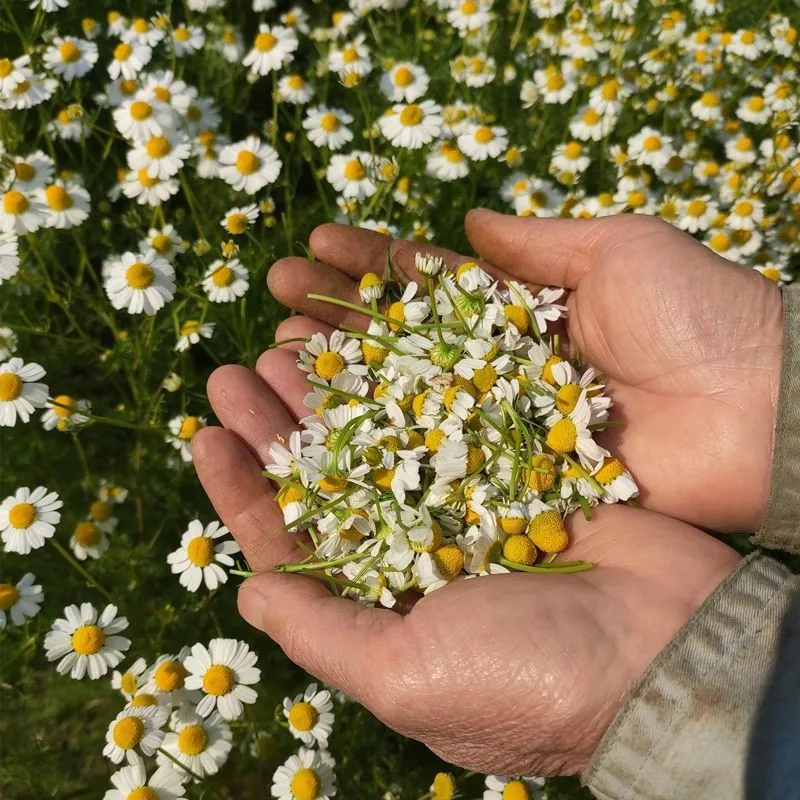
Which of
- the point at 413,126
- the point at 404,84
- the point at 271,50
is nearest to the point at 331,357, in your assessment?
the point at 413,126

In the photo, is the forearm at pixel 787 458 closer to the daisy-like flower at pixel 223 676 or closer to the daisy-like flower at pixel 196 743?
the daisy-like flower at pixel 223 676

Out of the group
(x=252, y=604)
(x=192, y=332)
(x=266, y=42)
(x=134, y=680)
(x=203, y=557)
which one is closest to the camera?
(x=252, y=604)

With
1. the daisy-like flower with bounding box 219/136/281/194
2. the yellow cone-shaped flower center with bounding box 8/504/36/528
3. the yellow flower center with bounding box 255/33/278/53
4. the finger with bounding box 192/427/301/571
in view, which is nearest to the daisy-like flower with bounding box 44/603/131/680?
the yellow cone-shaped flower center with bounding box 8/504/36/528

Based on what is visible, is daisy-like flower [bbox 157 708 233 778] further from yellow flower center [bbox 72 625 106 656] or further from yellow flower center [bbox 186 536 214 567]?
yellow flower center [bbox 186 536 214 567]

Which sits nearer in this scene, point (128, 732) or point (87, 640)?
point (128, 732)

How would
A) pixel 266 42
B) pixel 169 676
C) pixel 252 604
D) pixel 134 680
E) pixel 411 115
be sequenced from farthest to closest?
pixel 266 42, pixel 411 115, pixel 134 680, pixel 169 676, pixel 252 604

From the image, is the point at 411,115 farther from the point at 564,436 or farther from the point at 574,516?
the point at 574,516

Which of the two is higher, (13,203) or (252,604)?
(13,203)
